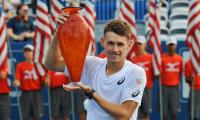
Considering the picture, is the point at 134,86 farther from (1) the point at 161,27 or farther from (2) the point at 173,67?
(1) the point at 161,27

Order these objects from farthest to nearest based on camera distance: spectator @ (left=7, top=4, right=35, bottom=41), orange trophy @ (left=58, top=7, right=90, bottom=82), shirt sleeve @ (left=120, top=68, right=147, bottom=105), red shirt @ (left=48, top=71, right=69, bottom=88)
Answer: spectator @ (left=7, top=4, right=35, bottom=41) < red shirt @ (left=48, top=71, right=69, bottom=88) < shirt sleeve @ (left=120, top=68, right=147, bottom=105) < orange trophy @ (left=58, top=7, right=90, bottom=82)

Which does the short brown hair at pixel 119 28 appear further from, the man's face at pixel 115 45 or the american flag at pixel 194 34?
the american flag at pixel 194 34

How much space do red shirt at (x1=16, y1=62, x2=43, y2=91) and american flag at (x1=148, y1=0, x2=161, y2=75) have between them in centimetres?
245

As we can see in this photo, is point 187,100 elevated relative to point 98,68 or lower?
lower

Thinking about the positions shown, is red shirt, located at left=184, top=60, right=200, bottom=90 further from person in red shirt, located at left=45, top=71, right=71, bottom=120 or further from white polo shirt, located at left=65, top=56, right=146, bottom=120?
white polo shirt, located at left=65, top=56, right=146, bottom=120

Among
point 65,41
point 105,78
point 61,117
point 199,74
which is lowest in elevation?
point 61,117

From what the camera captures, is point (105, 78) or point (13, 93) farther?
point (13, 93)

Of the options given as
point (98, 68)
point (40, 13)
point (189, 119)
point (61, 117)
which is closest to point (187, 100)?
point (189, 119)

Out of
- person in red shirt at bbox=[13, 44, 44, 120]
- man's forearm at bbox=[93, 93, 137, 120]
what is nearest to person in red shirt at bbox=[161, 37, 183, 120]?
person in red shirt at bbox=[13, 44, 44, 120]

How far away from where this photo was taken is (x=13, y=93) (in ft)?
45.7

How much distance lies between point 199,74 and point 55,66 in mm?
7910

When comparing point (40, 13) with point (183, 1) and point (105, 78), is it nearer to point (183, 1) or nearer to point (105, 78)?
point (183, 1)

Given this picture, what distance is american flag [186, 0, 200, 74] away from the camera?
12.2m

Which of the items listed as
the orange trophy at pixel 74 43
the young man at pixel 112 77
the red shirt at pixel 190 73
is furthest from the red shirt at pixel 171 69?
the orange trophy at pixel 74 43
